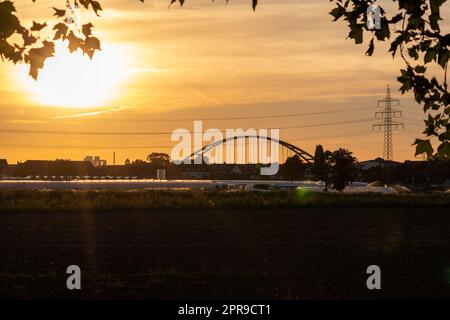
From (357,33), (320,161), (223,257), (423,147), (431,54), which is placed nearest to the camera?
(423,147)

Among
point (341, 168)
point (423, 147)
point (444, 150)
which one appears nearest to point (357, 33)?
point (423, 147)

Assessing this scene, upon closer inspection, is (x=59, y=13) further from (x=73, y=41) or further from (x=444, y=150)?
(x=444, y=150)

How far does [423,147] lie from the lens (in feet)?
27.2

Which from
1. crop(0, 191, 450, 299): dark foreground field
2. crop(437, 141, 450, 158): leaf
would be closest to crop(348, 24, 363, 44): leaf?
crop(437, 141, 450, 158): leaf

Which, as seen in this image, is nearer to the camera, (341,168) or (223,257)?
(223,257)

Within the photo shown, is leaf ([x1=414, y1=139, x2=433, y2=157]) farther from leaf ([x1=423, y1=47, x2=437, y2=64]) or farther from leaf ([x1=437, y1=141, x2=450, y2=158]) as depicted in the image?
leaf ([x1=423, y1=47, x2=437, y2=64])

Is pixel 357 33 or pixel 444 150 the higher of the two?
pixel 357 33

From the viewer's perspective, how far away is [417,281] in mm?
21797

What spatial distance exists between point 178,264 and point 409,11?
18166 millimetres

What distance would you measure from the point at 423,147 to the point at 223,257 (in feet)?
65.6

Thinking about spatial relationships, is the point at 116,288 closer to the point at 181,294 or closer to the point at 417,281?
the point at 181,294

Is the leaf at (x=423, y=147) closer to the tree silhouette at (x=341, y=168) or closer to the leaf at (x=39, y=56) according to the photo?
the leaf at (x=39, y=56)
